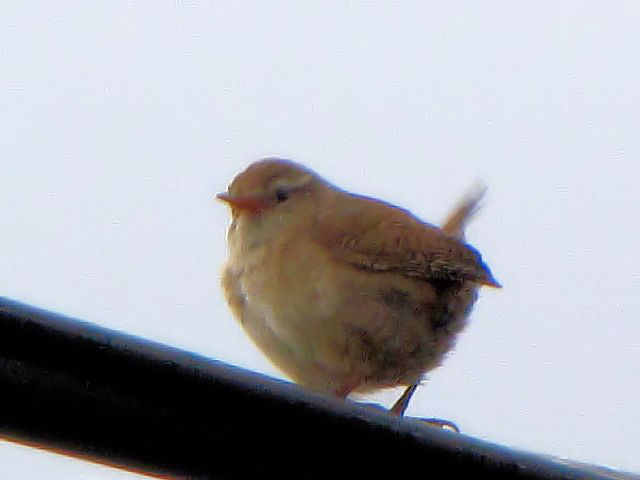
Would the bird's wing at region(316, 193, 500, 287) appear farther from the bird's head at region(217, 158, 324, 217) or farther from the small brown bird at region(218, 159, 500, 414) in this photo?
the bird's head at region(217, 158, 324, 217)

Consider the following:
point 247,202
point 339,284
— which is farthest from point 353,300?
point 247,202

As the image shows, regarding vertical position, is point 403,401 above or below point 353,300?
below

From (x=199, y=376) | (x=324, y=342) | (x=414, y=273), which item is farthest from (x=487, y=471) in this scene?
(x=414, y=273)

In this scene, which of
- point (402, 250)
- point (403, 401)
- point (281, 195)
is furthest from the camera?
point (403, 401)

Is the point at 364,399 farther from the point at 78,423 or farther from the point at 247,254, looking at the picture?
the point at 78,423

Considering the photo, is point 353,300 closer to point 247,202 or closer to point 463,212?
point 247,202

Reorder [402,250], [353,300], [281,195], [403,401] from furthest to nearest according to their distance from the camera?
[403,401] → [281,195] → [402,250] → [353,300]

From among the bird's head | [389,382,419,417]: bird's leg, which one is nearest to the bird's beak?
the bird's head
